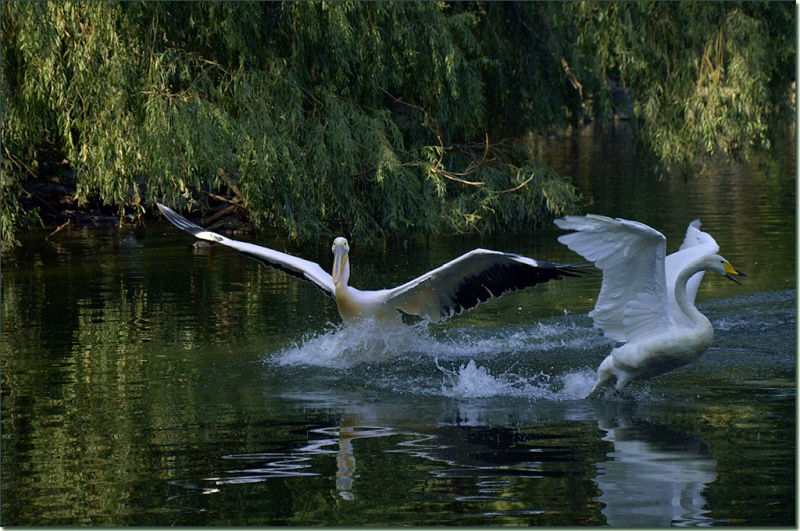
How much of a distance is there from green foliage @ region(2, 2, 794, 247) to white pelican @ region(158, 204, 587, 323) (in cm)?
208

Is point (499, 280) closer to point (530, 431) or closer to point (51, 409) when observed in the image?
point (530, 431)

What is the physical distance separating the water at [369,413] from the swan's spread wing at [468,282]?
0.37m

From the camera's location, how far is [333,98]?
40.9 ft

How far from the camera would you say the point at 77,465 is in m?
5.99

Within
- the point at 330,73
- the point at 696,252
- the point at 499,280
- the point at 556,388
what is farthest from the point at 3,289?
the point at 696,252

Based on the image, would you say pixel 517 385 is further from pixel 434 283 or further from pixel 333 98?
pixel 333 98

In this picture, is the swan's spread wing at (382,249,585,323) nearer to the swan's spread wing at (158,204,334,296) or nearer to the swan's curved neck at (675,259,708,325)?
the swan's spread wing at (158,204,334,296)

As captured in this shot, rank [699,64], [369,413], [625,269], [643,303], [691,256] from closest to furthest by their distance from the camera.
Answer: [625,269] → [643,303] → [369,413] → [691,256] → [699,64]

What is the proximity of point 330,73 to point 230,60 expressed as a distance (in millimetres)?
1223

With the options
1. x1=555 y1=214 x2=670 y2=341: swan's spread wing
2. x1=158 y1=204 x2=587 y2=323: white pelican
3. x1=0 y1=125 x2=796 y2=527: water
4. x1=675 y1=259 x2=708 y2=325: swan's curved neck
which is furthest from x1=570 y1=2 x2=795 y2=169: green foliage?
x1=555 y1=214 x2=670 y2=341: swan's spread wing

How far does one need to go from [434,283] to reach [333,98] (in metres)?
4.47

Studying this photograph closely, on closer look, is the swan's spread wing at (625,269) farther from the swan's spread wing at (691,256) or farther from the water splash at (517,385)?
the water splash at (517,385)

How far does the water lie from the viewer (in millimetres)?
5301

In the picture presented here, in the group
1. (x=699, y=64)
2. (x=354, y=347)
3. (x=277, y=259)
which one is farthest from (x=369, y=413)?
(x=699, y=64)
